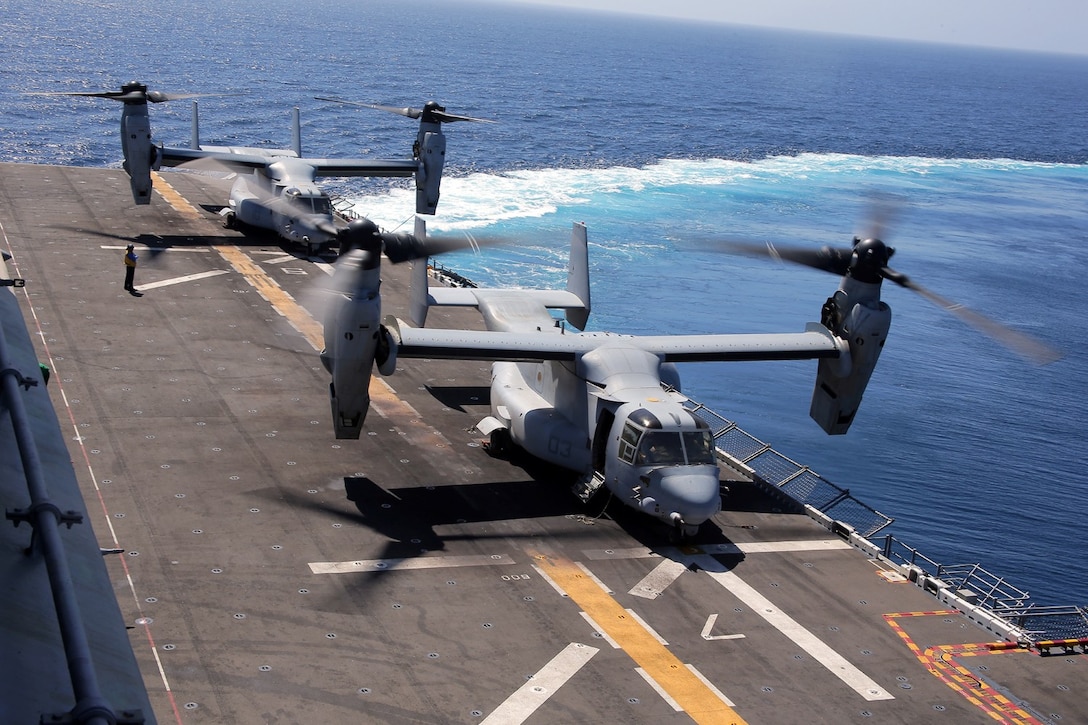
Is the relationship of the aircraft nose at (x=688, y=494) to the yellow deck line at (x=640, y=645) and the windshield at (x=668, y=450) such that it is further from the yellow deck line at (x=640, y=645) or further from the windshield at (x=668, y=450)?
the yellow deck line at (x=640, y=645)

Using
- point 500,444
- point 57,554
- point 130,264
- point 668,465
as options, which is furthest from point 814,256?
point 57,554

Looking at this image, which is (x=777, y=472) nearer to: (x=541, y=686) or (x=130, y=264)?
(x=541, y=686)

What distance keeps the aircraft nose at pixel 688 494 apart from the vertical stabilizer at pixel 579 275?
30.5 ft

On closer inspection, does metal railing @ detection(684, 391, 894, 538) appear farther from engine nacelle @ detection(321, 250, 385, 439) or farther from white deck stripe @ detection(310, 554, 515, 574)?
engine nacelle @ detection(321, 250, 385, 439)

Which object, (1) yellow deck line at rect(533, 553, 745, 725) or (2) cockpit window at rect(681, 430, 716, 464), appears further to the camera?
(2) cockpit window at rect(681, 430, 716, 464)

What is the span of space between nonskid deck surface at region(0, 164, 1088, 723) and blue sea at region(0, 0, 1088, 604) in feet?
24.8

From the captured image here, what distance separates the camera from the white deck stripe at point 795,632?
62.2ft

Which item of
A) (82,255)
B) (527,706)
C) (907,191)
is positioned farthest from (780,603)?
(907,191)

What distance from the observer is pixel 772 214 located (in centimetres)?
7488

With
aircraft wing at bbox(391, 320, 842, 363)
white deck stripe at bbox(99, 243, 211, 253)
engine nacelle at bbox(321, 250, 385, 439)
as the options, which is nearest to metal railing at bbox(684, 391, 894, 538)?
aircraft wing at bbox(391, 320, 842, 363)

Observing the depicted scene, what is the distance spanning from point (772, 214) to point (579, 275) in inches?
1818

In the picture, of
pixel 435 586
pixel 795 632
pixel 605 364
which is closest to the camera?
pixel 795 632

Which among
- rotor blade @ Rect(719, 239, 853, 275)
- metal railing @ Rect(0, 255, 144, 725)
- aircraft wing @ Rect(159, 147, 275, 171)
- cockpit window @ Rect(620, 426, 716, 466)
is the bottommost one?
cockpit window @ Rect(620, 426, 716, 466)

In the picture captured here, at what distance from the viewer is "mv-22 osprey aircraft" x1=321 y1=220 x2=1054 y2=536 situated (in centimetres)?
2334
